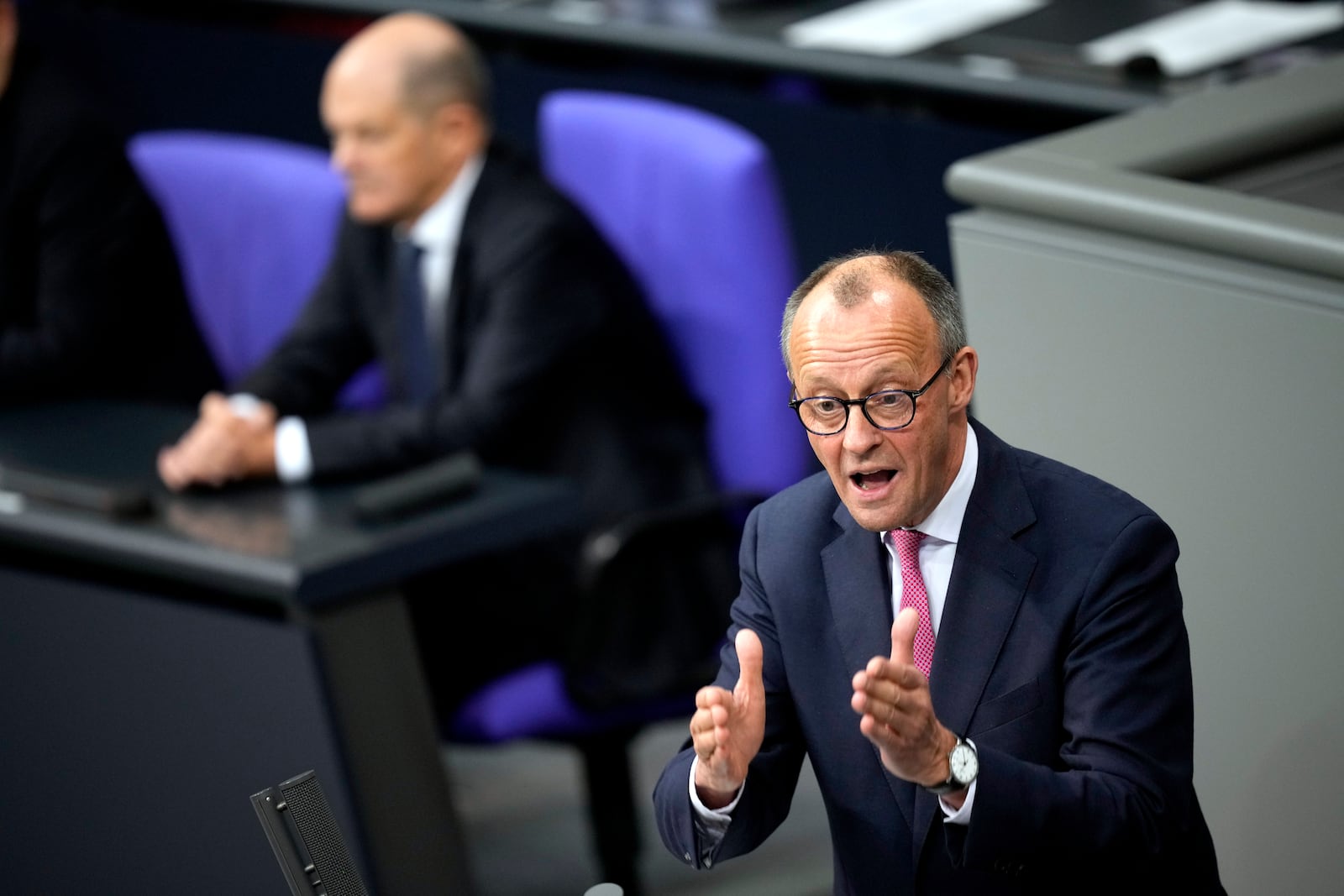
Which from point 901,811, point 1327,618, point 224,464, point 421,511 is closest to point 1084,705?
point 901,811

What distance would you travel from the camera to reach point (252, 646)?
90.4 inches

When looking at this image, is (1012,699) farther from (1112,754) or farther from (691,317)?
(691,317)

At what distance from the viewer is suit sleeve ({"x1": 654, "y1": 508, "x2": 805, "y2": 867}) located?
1164mm

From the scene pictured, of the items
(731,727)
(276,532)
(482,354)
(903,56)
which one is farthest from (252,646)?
(903,56)

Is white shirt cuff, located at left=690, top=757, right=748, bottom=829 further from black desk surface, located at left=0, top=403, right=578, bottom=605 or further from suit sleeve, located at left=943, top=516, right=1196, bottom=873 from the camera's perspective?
black desk surface, located at left=0, top=403, right=578, bottom=605

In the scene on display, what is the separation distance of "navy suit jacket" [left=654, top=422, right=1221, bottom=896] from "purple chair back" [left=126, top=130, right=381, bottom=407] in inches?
81.8

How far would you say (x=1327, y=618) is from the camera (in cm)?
131

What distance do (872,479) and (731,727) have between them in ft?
0.51

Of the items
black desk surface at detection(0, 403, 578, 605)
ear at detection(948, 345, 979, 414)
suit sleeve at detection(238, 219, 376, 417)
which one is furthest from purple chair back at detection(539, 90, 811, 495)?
ear at detection(948, 345, 979, 414)

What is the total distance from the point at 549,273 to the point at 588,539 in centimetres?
36

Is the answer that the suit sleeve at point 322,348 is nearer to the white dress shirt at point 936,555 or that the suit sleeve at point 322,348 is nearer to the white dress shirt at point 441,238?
the white dress shirt at point 441,238

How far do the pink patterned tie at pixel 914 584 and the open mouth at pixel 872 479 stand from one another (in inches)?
2.4

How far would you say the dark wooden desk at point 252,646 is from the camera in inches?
81.4

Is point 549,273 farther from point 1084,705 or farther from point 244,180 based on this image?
point 1084,705
